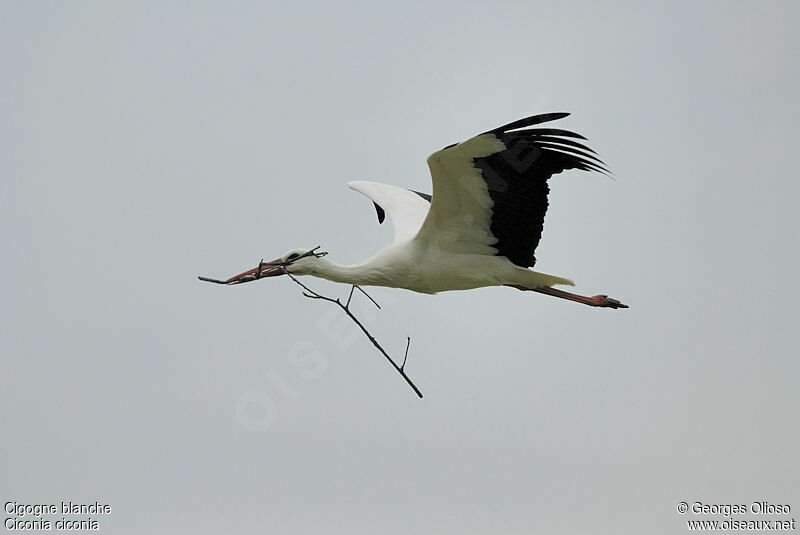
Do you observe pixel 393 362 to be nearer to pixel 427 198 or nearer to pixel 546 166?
pixel 546 166

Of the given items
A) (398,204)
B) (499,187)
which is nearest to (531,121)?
(499,187)

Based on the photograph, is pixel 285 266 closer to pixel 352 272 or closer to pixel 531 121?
pixel 352 272

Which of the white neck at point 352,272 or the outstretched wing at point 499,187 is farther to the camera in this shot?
the white neck at point 352,272

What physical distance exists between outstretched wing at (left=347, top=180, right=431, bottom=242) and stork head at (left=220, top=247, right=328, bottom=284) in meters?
1.38

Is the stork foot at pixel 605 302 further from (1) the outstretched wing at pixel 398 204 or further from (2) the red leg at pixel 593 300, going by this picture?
(1) the outstretched wing at pixel 398 204

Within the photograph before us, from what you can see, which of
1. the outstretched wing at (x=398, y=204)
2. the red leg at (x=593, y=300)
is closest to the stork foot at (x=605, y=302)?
the red leg at (x=593, y=300)

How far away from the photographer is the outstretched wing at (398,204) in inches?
682

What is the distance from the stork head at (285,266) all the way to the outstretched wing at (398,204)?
1.38 metres

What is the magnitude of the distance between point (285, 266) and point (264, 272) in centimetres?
25

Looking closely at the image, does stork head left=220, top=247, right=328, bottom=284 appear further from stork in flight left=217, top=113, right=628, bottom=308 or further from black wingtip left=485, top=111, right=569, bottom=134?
black wingtip left=485, top=111, right=569, bottom=134

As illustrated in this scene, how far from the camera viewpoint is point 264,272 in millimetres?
15688

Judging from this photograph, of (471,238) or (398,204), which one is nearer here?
(471,238)

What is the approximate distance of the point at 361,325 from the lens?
42.6 feet

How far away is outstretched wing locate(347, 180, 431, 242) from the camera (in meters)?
17.3
